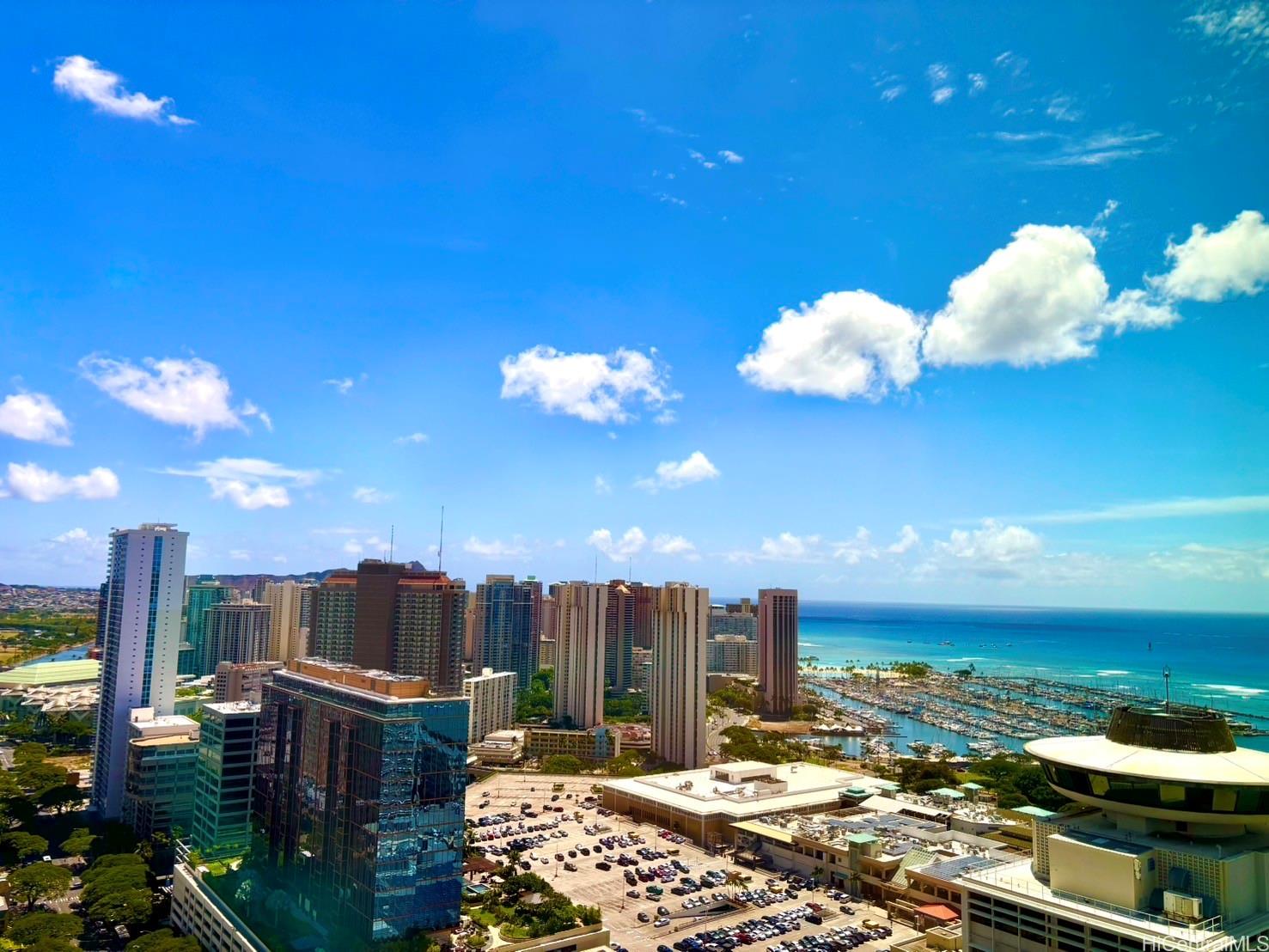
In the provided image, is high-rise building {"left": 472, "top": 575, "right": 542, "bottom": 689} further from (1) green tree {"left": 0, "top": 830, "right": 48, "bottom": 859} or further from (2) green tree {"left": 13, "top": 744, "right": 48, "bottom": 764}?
(1) green tree {"left": 0, "top": 830, "right": 48, "bottom": 859}

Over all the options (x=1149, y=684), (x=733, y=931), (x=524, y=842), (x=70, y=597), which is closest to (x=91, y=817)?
(x=524, y=842)

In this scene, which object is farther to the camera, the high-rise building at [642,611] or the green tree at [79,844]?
the high-rise building at [642,611]

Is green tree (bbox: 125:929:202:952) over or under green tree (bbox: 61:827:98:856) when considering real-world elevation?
over

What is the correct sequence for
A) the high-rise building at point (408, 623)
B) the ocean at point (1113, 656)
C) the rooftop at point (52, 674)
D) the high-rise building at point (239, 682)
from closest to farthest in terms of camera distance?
the high-rise building at point (408, 623) < the high-rise building at point (239, 682) < the rooftop at point (52, 674) < the ocean at point (1113, 656)

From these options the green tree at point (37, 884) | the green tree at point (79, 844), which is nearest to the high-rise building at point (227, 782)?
the green tree at point (37, 884)

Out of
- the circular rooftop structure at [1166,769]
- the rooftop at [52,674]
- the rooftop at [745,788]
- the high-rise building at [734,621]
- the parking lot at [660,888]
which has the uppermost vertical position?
the circular rooftop structure at [1166,769]

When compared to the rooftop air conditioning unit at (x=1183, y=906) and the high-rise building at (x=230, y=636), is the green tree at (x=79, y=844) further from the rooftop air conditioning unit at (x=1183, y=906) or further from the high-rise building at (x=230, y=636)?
the high-rise building at (x=230, y=636)

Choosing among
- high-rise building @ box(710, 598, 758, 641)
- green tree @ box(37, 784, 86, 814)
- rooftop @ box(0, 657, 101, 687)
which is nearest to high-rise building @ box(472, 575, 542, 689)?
rooftop @ box(0, 657, 101, 687)
